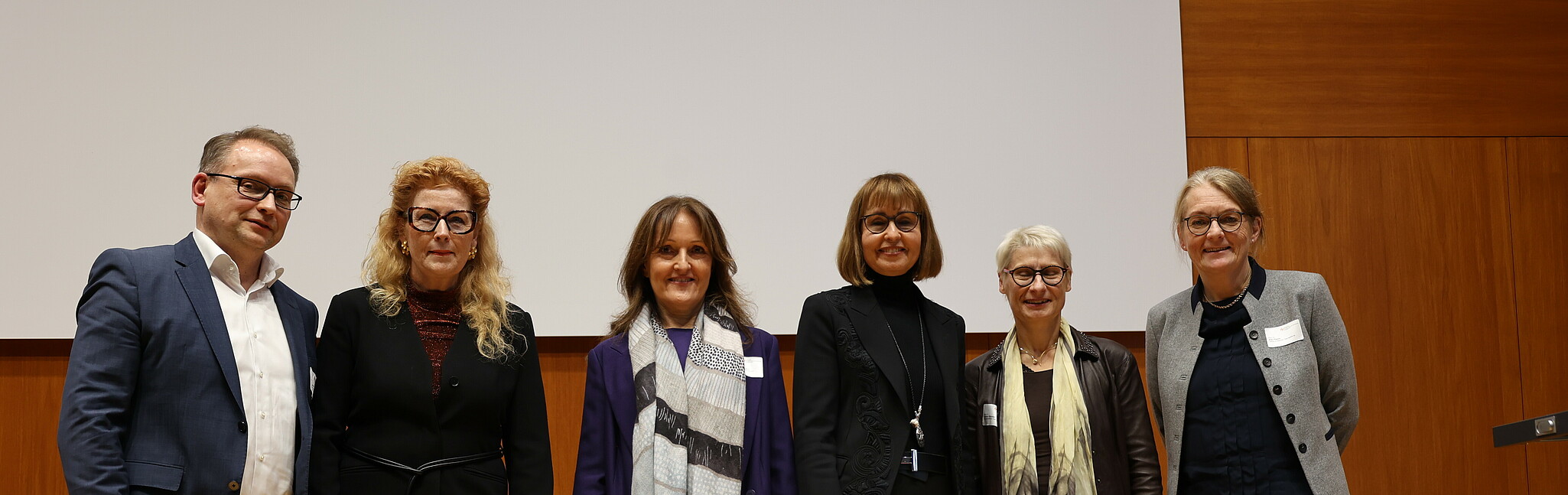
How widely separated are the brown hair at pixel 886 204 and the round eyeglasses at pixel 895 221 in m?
0.02

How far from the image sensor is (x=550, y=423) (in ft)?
12.3

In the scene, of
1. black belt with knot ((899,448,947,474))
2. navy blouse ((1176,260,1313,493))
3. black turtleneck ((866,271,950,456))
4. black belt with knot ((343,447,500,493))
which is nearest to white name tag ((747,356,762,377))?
black turtleneck ((866,271,950,456))

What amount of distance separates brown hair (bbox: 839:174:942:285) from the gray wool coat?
691 millimetres

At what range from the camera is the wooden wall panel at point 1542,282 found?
4.16 meters

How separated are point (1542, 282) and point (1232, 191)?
260 cm

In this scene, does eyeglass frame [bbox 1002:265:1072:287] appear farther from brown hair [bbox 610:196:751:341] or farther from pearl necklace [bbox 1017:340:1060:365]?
brown hair [bbox 610:196:751:341]

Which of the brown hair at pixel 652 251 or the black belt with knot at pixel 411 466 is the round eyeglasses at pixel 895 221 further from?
the black belt with knot at pixel 411 466

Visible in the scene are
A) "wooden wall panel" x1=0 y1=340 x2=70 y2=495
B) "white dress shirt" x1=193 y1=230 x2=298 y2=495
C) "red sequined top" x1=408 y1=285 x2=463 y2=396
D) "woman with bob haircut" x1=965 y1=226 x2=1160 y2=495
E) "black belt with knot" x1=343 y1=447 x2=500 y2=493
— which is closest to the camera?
"white dress shirt" x1=193 y1=230 x2=298 y2=495

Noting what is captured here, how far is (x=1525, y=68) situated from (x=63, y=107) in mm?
5805

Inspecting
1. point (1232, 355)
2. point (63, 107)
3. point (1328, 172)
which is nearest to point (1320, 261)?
point (1328, 172)

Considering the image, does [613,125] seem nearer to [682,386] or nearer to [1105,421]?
[682,386]

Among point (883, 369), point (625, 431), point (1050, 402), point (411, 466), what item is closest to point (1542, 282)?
point (1050, 402)

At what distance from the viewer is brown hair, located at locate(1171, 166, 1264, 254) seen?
2.61 metres

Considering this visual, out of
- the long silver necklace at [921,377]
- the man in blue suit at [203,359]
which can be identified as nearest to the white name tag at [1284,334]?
the long silver necklace at [921,377]
